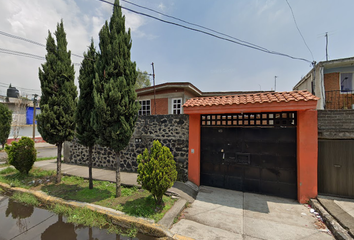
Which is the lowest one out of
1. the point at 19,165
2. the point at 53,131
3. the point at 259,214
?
the point at 259,214

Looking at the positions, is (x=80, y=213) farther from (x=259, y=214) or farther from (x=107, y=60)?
(x=259, y=214)

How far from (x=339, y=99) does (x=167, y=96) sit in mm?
10011

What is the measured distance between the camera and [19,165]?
6.98 meters

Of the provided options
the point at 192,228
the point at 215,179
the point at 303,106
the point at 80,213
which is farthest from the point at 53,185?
the point at 303,106

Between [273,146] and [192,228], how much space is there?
392 centimetres

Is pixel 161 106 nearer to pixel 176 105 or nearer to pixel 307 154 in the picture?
pixel 176 105

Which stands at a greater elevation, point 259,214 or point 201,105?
point 201,105

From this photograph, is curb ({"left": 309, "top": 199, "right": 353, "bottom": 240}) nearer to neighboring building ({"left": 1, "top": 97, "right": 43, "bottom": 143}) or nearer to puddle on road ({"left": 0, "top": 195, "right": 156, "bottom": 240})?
puddle on road ({"left": 0, "top": 195, "right": 156, "bottom": 240})

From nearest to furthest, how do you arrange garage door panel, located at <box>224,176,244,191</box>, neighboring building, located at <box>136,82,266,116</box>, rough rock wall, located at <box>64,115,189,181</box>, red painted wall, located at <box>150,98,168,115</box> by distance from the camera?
Result: garage door panel, located at <box>224,176,244,191</box> → rough rock wall, located at <box>64,115,189,181</box> → neighboring building, located at <box>136,82,266,116</box> → red painted wall, located at <box>150,98,168,115</box>

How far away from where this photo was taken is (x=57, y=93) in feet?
19.7

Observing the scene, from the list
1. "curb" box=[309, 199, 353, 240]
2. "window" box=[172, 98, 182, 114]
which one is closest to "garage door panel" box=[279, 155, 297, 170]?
"curb" box=[309, 199, 353, 240]

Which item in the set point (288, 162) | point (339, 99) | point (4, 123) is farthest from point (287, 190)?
point (4, 123)

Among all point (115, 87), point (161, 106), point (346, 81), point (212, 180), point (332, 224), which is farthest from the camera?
point (161, 106)

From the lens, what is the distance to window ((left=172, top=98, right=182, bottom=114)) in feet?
36.0
